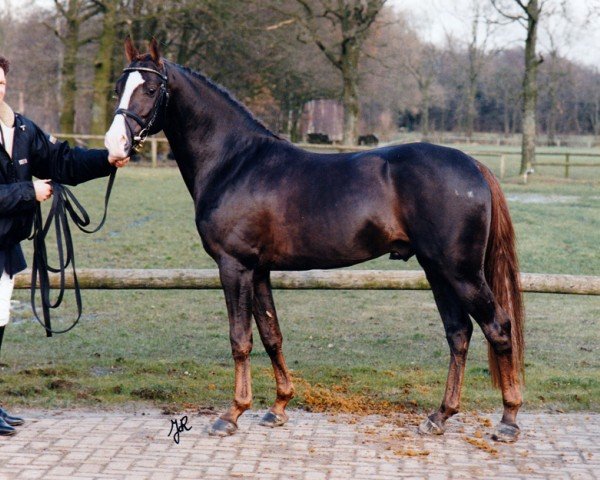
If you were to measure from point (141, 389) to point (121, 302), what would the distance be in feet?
13.7

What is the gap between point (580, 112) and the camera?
80.3 meters

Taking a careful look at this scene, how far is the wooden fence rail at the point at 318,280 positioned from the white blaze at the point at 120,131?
201 cm

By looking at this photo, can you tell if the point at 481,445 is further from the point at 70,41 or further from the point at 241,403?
the point at 70,41

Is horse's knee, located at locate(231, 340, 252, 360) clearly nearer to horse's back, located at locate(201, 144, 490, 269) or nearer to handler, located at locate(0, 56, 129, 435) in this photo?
horse's back, located at locate(201, 144, 490, 269)

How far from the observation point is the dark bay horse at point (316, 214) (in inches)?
189

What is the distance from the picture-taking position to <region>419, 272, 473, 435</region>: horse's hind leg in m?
5.09

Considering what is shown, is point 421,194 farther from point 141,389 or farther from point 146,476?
point 141,389

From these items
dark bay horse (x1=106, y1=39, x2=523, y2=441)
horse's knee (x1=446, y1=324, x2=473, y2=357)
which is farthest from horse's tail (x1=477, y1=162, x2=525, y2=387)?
horse's knee (x1=446, y1=324, x2=473, y2=357)

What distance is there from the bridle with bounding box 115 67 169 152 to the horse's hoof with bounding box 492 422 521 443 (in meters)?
2.70

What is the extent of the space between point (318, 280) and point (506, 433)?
215 cm

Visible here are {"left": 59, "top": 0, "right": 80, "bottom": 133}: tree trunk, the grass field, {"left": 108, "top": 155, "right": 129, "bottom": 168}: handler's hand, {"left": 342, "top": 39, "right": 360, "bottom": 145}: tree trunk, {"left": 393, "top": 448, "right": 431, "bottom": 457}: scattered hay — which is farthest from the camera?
{"left": 342, "top": 39, "right": 360, "bottom": 145}: tree trunk

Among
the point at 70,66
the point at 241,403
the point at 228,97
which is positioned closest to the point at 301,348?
the point at 241,403

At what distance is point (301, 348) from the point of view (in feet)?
25.7

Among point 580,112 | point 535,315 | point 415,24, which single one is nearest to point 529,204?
point 535,315
